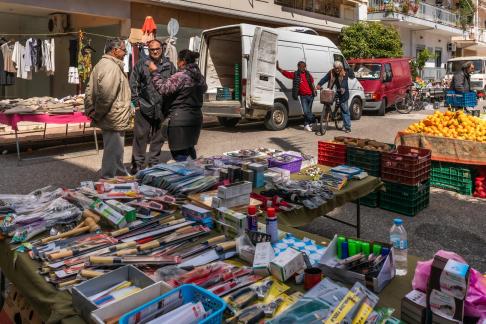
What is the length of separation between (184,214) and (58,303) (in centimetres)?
119

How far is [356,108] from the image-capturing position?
50.2ft

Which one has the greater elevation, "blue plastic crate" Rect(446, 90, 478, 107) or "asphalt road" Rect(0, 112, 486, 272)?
"blue plastic crate" Rect(446, 90, 478, 107)

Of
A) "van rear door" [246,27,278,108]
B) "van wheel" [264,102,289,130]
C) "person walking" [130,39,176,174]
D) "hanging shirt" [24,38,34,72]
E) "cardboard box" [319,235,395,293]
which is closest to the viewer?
"cardboard box" [319,235,395,293]

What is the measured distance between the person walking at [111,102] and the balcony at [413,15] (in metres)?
25.2

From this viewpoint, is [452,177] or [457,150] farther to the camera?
[452,177]

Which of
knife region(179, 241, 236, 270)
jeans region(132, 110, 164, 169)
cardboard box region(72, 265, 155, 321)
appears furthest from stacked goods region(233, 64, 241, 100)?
cardboard box region(72, 265, 155, 321)

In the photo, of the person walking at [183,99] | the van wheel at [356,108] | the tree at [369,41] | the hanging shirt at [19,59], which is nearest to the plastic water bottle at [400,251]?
the person walking at [183,99]

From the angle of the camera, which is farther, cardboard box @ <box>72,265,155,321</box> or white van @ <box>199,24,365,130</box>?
white van @ <box>199,24,365,130</box>

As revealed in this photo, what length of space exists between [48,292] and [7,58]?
1068 cm

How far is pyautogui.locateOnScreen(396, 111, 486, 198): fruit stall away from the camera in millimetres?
6328

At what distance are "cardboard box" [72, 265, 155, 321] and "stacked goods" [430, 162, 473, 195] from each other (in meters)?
5.72

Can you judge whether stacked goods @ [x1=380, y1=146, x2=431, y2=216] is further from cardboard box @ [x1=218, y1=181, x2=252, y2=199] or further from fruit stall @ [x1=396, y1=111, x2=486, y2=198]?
cardboard box @ [x1=218, y1=181, x2=252, y2=199]

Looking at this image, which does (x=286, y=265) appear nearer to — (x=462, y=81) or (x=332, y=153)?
(x=332, y=153)

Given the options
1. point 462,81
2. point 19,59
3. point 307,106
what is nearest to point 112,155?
point 19,59
